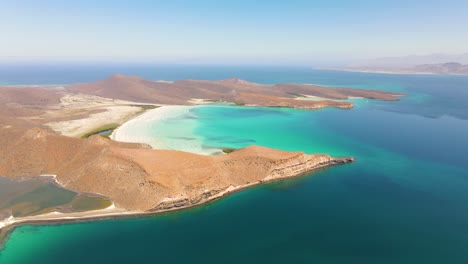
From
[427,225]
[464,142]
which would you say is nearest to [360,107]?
[464,142]

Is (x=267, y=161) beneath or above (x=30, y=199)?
above

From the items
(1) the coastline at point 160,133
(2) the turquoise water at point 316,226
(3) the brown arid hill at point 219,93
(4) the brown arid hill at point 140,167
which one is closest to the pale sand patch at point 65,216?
(2) the turquoise water at point 316,226

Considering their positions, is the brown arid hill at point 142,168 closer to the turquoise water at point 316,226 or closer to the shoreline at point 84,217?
the shoreline at point 84,217

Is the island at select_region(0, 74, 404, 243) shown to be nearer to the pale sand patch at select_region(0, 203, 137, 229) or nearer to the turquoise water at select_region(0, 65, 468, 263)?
the pale sand patch at select_region(0, 203, 137, 229)

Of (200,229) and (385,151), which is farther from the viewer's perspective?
(385,151)

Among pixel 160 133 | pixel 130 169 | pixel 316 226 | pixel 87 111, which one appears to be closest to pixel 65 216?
pixel 130 169

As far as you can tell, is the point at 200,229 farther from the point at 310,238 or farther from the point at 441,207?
the point at 441,207
